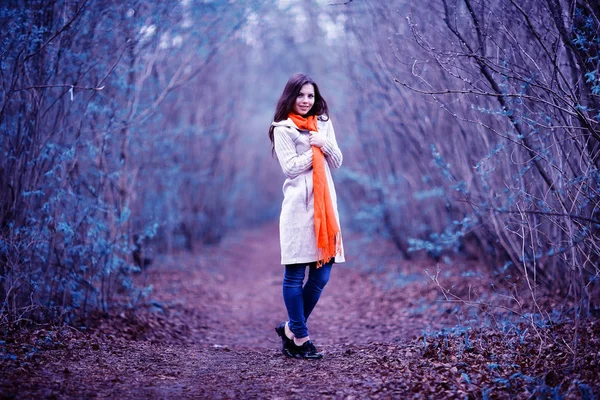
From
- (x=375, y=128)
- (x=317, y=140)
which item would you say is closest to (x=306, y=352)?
(x=317, y=140)

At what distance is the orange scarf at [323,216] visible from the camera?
12.0ft

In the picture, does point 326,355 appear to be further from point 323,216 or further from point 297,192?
point 297,192

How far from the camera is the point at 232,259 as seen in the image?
1228cm

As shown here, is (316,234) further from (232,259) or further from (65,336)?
(232,259)

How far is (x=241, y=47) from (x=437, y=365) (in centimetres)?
823

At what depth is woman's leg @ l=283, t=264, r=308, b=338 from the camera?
151 inches

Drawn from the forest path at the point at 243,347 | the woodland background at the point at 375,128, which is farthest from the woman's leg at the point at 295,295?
the woodland background at the point at 375,128

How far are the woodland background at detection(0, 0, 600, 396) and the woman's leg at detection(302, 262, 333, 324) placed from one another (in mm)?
1159

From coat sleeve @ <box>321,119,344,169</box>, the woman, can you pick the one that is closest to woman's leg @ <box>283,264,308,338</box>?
the woman

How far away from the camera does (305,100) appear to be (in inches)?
152

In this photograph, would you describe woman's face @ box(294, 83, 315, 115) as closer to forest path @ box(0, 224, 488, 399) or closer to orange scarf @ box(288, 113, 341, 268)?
orange scarf @ box(288, 113, 341, 268)

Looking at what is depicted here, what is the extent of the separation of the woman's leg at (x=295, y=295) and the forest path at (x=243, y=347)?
0.93ft

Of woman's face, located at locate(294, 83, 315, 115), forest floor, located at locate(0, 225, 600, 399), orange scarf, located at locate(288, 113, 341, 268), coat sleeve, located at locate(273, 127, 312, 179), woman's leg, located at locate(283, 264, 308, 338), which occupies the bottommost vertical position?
forest floor, located at locate(0, 225, 600, 399)

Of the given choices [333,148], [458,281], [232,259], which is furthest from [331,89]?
[333,148]
